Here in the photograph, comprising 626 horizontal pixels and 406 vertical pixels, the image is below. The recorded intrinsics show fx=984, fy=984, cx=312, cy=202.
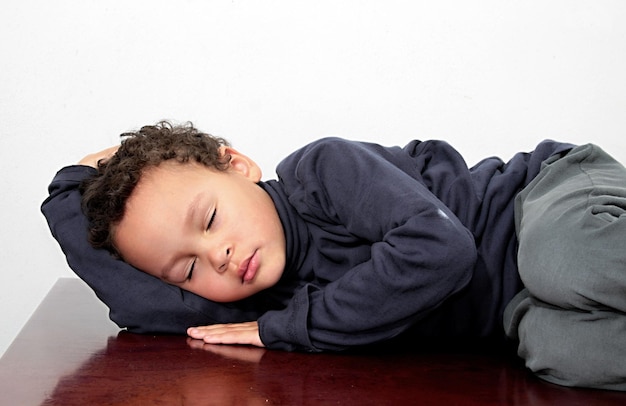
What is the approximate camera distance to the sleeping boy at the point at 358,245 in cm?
112

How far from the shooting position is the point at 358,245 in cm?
131

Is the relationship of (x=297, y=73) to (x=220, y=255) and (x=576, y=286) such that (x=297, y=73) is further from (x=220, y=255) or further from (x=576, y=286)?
(x=576, y=286)

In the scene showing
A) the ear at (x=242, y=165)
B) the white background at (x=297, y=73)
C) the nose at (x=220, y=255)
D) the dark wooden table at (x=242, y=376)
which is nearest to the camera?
the dark wooden table at (x=242, y=376)

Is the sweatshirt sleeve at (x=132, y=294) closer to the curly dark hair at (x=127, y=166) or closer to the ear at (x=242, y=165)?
the curly dark hair at (x=127, y=166)

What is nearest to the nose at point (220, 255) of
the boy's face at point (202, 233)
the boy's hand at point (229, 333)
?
the boy's face at point (202, 233)

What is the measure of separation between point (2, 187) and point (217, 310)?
75 cm

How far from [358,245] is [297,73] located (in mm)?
621

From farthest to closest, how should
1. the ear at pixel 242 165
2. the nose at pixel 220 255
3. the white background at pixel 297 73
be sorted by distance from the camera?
1. the white background at pixel 297 73
2. the ear at pixel 242 165
3. the nose at pixel 220 255

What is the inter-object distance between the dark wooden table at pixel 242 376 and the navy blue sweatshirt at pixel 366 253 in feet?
Result: 0.14

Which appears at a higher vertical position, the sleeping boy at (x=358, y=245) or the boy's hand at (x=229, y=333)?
the sleeping boy at (x=358, y=245)

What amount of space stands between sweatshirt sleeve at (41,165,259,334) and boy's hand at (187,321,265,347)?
0.09 feet

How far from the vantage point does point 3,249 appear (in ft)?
6.37

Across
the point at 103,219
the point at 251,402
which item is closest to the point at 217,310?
the point at 103,219

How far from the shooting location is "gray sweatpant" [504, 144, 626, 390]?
108cm
